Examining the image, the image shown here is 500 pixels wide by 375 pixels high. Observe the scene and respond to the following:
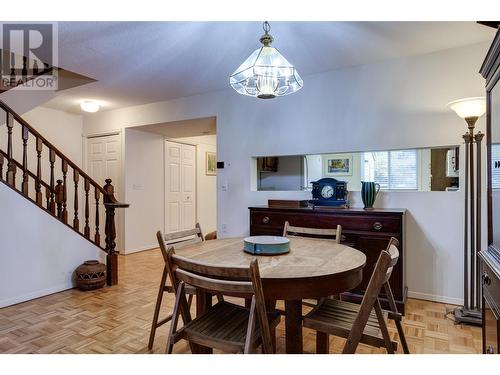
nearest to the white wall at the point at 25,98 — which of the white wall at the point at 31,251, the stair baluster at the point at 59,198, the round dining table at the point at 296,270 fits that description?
the stair baluster at the point at 59,198

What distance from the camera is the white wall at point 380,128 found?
289 cm

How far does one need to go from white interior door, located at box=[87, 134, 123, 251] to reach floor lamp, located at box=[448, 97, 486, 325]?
4.64m

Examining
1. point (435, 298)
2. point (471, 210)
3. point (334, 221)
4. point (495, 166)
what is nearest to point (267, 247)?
point (495, 166)

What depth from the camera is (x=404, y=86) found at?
3082mm

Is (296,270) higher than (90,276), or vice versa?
(296,270)

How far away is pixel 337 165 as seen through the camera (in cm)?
415

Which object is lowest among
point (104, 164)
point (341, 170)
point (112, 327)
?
point (112, 327)

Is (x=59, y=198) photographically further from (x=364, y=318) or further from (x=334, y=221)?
(x=364, y=318)

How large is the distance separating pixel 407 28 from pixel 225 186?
2.64 metres

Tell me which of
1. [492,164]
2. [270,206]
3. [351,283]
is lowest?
[351,283]

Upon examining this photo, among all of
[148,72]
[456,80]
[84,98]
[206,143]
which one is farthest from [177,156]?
[456,80]

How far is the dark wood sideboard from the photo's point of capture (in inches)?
107
